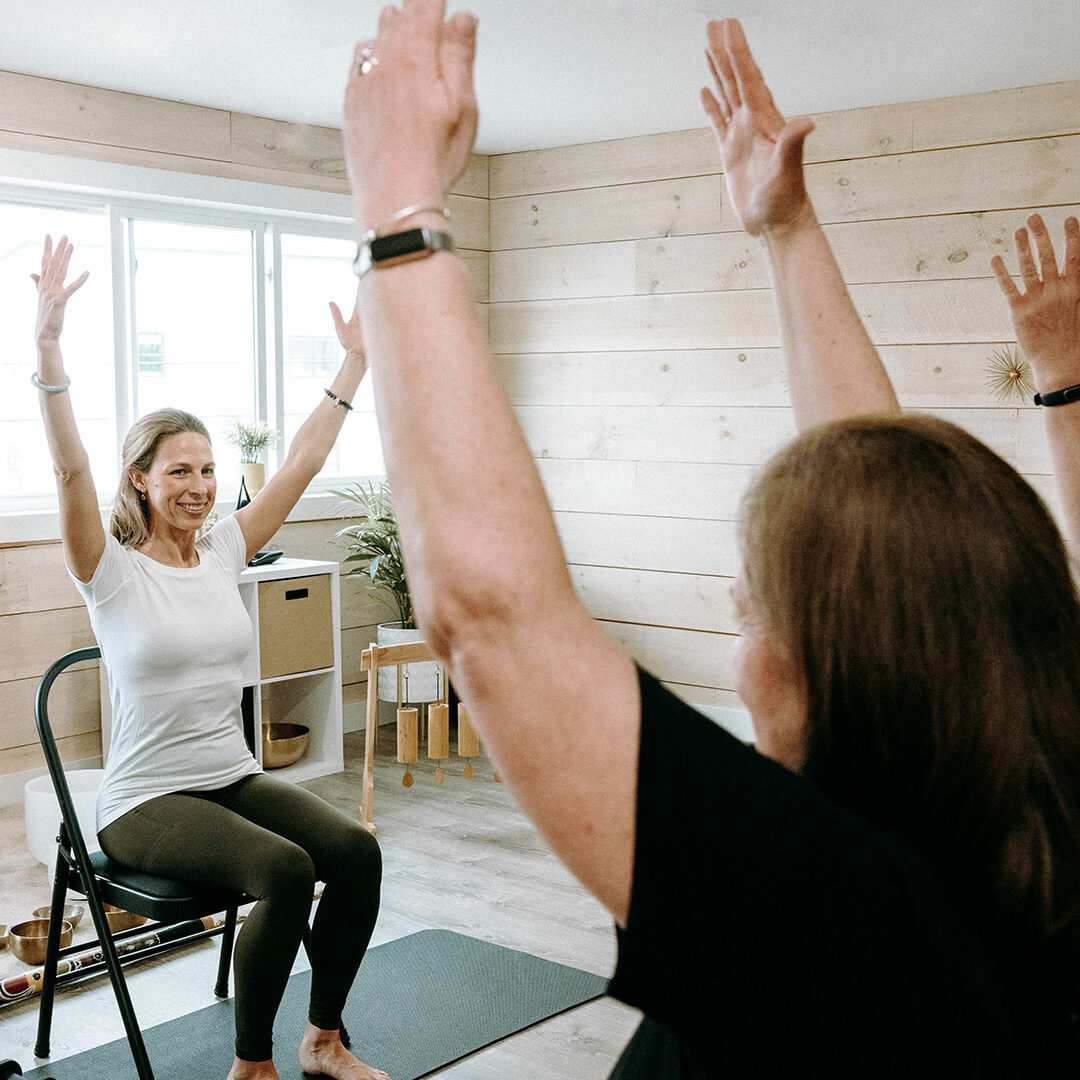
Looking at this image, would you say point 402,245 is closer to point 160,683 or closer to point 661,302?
point 160,683

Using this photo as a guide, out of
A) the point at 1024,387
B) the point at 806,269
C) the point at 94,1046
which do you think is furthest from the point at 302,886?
the point at 1024,387

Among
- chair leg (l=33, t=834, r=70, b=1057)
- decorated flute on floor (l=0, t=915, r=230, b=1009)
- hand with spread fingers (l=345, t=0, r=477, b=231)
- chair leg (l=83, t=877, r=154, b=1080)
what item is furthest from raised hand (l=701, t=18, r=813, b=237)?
decorated flute on floor (l=0, t=915, r=230, b=1009)

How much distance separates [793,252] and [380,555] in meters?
4.01

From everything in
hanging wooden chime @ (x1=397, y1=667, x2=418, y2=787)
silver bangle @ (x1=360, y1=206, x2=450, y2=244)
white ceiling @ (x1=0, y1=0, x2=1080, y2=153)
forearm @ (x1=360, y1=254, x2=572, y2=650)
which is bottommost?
hanging wooden chime @ (x1=397, y1=667, x2=418, y2=787)

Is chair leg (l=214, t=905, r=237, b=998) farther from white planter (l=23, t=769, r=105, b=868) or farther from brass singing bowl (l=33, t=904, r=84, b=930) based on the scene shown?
white planter (l=23, t=769, r=105, b=868)

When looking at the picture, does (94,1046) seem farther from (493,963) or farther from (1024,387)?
(1024,387)

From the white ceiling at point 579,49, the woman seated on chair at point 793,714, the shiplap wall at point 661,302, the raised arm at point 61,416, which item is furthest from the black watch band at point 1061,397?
the shiplap wall at point 661,302

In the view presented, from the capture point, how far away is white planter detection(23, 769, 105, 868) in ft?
11.2

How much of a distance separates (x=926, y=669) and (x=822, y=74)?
150 inches

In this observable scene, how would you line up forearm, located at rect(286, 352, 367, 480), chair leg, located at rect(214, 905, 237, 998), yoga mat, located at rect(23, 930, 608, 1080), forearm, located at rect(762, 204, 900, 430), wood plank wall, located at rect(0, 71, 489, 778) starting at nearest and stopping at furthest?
1. forearm, located at rect(762, 204, 900, 430)
2. yoga mat, located at rect(23, 930, 608, 1080)
3. forearm, located at rect(286, 352, 367, 480)
4. chair leg, located at rect(214, 905, 237, 998)
5. wood plank wall, located at rect(0, 71, 489, 778)

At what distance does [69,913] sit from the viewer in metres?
3.30

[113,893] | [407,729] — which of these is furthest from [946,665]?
[407,729]

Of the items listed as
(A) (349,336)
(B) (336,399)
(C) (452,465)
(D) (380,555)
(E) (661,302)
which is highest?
(E) (661,302)

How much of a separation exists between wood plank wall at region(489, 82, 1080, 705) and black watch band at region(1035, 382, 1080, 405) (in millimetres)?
2888
